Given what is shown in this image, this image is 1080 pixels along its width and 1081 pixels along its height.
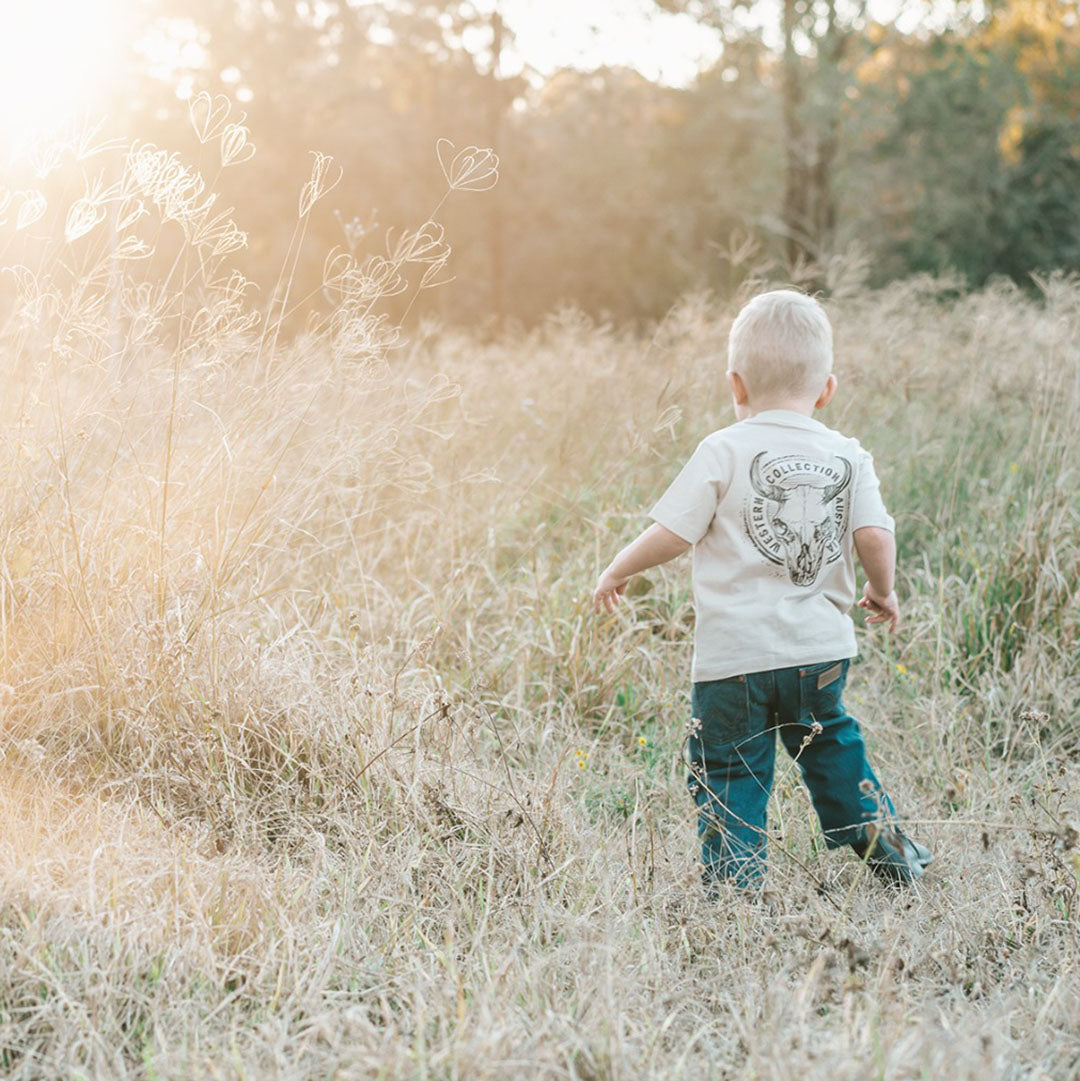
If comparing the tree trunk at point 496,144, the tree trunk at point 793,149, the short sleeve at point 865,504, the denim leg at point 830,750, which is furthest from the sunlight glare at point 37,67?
the tree trunk at point 496,144

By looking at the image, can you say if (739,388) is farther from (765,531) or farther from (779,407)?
(765,531)

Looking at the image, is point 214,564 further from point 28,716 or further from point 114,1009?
point 114,1009

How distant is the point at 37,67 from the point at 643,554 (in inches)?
160

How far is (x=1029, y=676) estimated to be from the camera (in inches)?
134

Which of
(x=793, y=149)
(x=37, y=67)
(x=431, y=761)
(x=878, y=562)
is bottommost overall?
(x=431, y=761)

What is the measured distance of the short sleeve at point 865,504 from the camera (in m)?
2.54

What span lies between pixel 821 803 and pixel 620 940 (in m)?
0.70

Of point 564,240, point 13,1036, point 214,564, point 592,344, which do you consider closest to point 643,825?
point 214,564

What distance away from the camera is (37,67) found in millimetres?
4922

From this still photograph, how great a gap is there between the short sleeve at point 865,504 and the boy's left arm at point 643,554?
1.29 feet

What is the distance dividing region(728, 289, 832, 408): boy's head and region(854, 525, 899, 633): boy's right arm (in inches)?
13.5

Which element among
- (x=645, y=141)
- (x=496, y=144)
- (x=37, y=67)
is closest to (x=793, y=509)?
(x=37, y=67)

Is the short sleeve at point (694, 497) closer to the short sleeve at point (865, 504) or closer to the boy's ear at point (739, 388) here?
the boy's ear at point (739, 388)

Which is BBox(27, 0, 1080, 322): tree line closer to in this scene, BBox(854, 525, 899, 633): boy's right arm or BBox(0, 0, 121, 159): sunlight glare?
BBox(0, 0, 121, 159): sunlight glare
